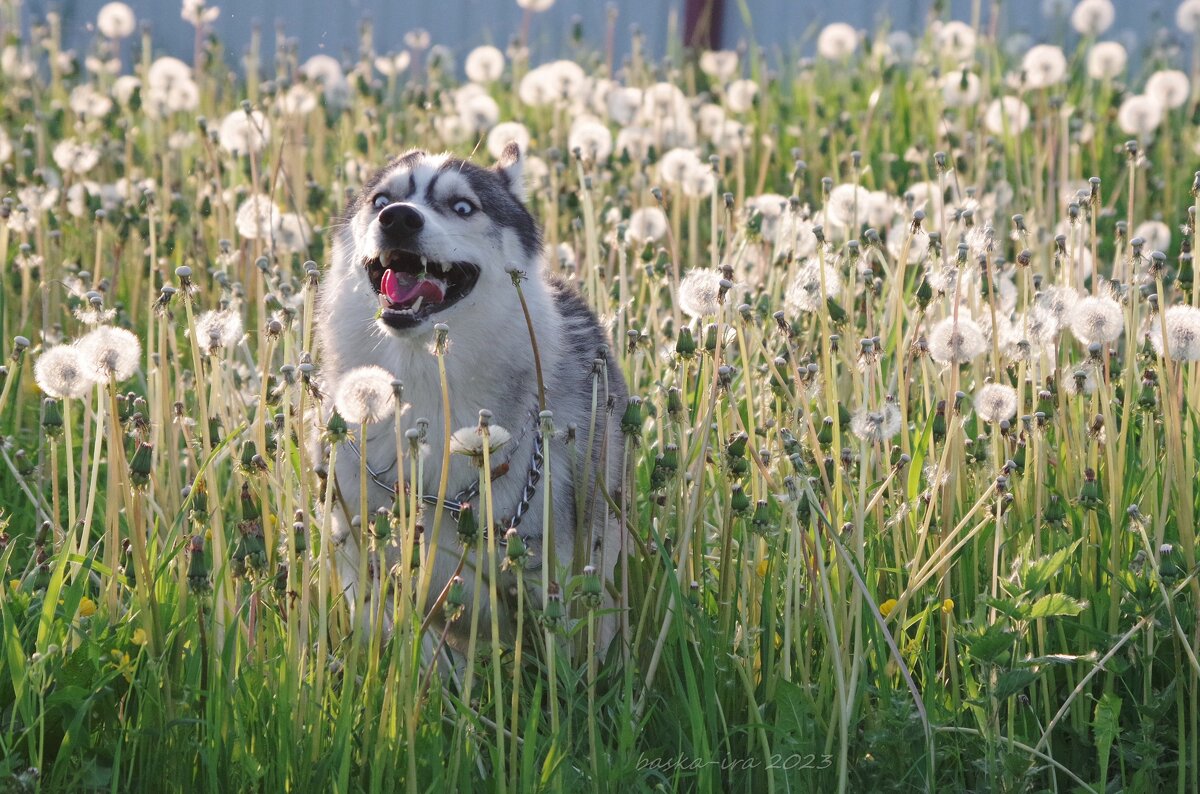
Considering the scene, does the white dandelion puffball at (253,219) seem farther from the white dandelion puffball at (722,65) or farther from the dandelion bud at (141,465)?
the white dandelion puffball at (722,65)

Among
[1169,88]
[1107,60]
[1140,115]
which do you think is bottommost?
[1140,115]

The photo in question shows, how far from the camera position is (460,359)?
11.0 ft

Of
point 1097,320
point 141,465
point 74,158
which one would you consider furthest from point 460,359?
point 74,158

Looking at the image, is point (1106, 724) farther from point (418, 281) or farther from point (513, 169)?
point (513, 169)

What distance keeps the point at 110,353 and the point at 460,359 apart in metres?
0.96

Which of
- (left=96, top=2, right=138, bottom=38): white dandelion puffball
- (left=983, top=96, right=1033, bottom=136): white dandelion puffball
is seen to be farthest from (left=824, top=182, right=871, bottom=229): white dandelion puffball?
(left=96, top=2, right=138, bottom=38): white dandelion puffball

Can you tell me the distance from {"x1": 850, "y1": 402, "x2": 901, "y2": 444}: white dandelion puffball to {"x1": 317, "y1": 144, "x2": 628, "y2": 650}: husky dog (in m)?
0.55

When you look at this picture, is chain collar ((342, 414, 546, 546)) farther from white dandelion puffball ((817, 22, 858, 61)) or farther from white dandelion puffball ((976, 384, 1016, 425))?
white dandelion puffball ((817, 22, 858, 61))

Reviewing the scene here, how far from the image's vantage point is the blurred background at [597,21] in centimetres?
886

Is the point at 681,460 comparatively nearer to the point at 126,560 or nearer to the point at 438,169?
the point at 438,169

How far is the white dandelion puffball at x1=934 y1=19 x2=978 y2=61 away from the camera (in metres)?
7.27

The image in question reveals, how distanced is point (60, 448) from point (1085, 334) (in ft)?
9.52

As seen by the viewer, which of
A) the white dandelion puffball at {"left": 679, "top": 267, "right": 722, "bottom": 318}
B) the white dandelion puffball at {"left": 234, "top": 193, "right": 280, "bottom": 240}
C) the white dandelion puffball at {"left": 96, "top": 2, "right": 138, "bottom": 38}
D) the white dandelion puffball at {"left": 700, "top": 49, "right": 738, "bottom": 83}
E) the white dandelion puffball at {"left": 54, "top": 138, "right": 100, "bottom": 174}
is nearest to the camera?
the white dandelion puffball at {"left": 679, "top": 267, "right": 722, "bottom": 318}

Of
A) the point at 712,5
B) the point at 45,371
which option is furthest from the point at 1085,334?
the point at 712,5
